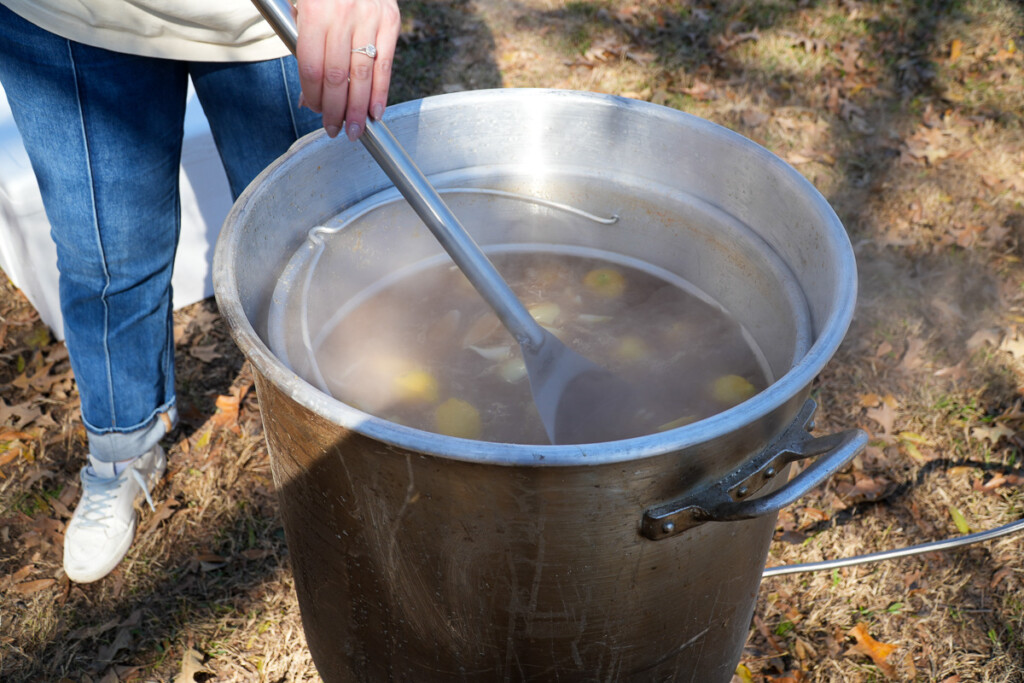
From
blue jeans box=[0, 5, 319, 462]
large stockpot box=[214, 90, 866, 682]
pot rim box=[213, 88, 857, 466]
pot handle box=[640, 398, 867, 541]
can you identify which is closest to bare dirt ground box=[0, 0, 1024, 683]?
blue jeans box=[0, 5, 319, 462]

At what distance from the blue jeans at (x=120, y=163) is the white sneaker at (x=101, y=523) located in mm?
152

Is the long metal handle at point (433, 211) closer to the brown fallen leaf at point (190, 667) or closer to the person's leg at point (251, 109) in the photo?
the person's leg at point (251, 109)

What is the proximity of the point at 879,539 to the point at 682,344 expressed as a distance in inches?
47.6

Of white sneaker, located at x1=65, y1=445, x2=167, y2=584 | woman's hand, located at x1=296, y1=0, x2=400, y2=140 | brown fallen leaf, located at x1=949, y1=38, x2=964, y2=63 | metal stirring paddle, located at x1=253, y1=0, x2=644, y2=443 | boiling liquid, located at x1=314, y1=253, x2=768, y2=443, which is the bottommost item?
white sneaker, located at x1=65, y1=445, x2=167, y2=584

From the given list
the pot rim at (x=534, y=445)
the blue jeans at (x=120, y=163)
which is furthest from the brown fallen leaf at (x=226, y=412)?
the pot rim at (x=534, y=445)

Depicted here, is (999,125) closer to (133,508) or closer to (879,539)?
(879,539)

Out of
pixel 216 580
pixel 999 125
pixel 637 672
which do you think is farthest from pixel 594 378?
pixel 999 125

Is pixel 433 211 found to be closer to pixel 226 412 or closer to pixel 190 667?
pixel 190 667

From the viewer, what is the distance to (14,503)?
255 cm

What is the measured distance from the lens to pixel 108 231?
1881 mm

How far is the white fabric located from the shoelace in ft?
4.15

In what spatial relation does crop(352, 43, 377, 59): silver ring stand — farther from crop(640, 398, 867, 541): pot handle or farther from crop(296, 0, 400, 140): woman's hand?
crop(640, 398, 867, 541): pot handle

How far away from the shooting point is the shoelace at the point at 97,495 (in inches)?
93.9

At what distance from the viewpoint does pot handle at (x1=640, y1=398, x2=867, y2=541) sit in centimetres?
116
